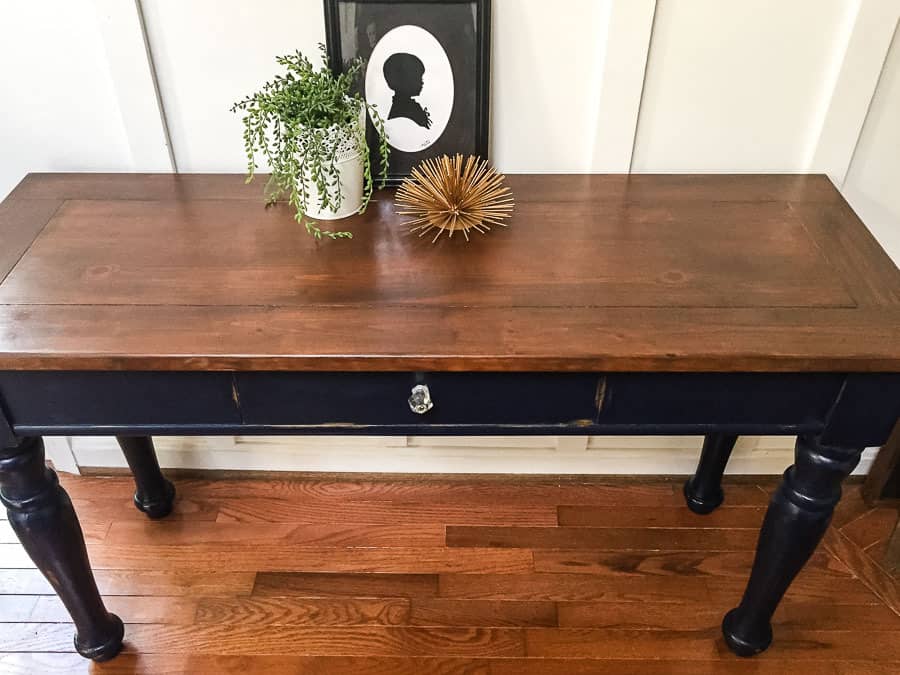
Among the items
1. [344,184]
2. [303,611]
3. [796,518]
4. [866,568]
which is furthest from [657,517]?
[344,184]

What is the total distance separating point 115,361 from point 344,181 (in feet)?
1.61

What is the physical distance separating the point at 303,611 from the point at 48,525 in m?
0.59

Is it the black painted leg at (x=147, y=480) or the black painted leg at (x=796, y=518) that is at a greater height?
the black painted leg at (x=796, y=518)

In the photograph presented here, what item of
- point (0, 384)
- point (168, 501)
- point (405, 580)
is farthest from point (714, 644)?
point (0, 384)

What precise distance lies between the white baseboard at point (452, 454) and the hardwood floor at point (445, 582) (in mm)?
42

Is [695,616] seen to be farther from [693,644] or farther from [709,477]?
Result: [709,477]

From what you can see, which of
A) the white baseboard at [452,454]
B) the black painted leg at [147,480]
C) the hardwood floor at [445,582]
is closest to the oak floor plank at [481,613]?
the hardwood floor at [445,582]

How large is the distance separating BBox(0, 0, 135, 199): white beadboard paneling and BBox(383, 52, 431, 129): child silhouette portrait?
54 centimetres

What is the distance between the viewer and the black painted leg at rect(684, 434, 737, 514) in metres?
1.87

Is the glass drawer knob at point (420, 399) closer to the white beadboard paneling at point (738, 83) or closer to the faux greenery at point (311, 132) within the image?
the faux greenery at point (311, 132)

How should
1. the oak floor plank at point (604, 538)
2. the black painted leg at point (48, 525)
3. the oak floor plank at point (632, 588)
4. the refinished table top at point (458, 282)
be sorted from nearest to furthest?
the refinished table top at point (458, 282)
the black painted leg at point (48, 525)
the oak floor plank at point (632, 588)
the oak floor plank at point (604, 538)

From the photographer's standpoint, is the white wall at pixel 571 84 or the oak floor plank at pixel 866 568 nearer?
the white wall at pixel 571 84

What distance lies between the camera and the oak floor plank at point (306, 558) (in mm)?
1849

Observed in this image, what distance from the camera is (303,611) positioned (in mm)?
1763
